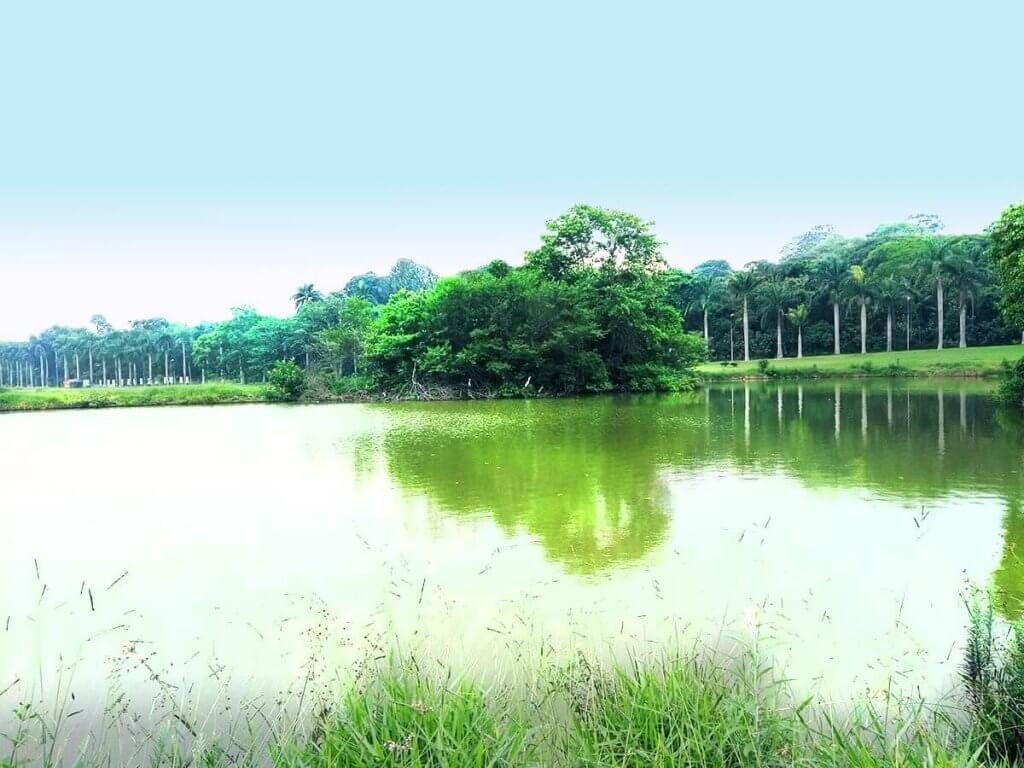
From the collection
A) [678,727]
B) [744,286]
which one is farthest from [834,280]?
[678,727]

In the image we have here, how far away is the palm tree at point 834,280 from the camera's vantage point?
61844 millimetres

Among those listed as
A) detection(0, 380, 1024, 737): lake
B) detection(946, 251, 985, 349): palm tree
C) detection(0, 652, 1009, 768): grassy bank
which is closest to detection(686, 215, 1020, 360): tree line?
detection(946, 251, 985, 349): palm tree

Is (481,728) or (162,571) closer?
(481,728)

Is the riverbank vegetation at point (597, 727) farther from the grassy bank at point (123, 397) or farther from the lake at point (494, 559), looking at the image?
the grassy bank at point (123, 397)

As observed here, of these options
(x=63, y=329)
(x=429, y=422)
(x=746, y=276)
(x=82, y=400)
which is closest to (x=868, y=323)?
(x=746, y=276)

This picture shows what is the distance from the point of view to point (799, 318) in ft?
208

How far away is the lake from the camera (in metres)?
4.97

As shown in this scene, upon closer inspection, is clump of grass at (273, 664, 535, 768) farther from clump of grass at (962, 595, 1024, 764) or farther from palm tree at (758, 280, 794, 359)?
palm tree at (758, 280, 794, 359)

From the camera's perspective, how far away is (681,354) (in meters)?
45.0

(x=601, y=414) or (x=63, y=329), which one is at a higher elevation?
(x=63, y=329)

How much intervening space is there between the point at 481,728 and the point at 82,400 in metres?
45.5

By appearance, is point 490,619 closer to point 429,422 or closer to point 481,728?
point 481,728

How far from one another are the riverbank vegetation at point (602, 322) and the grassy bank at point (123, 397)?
5010mm

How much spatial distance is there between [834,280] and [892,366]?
61.4ft
